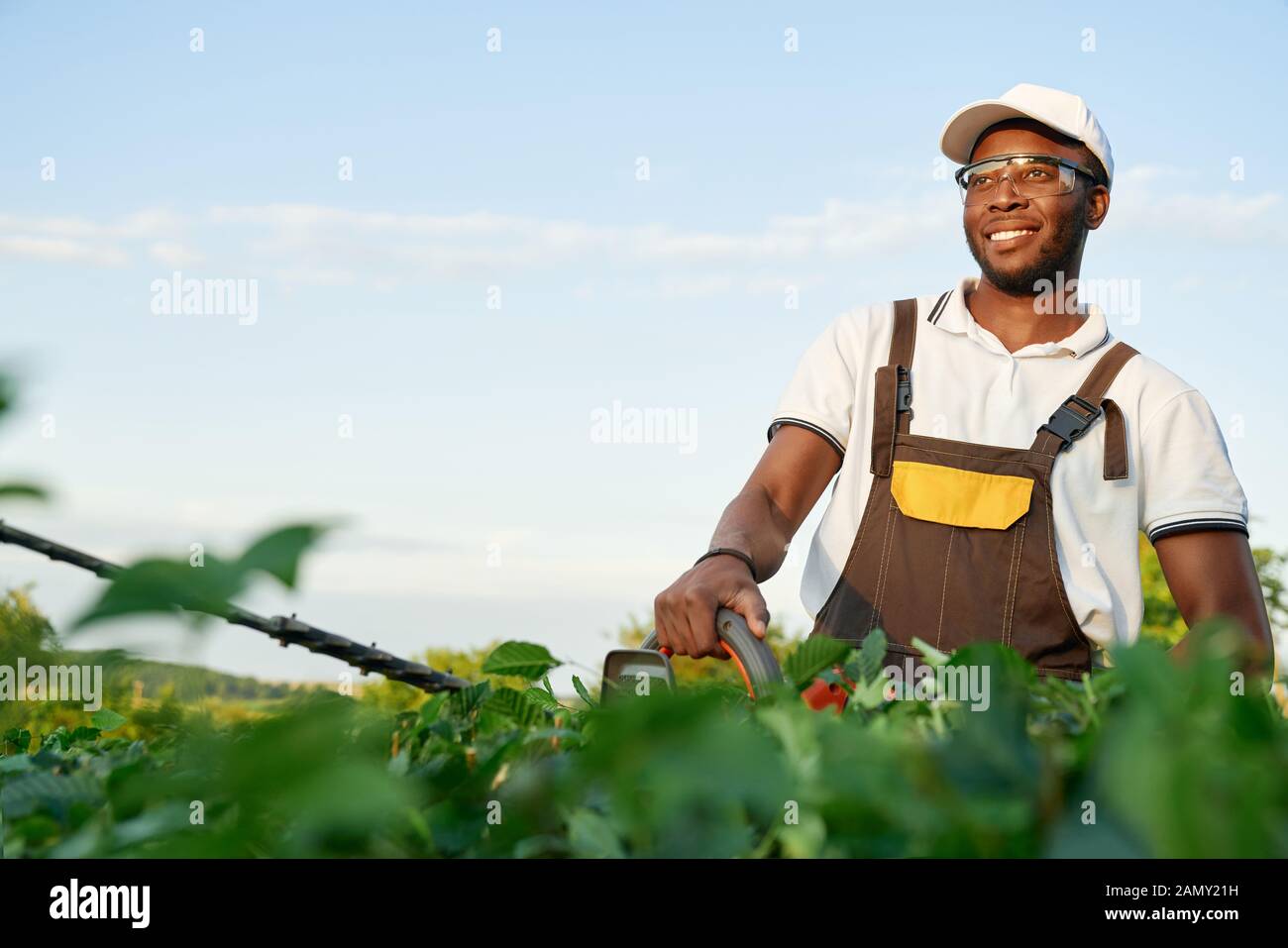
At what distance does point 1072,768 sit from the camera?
25.5 inches

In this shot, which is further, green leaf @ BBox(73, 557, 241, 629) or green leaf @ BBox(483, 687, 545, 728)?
green leaf @ BBox(483, 687, 545, 728)

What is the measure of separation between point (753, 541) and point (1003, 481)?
92cm

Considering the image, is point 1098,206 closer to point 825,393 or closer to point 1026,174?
point 1026,174

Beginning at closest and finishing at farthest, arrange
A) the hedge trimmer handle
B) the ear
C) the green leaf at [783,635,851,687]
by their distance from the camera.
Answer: the green leaf at [783,635,851,687] < the hedge trimmer handle < the ear

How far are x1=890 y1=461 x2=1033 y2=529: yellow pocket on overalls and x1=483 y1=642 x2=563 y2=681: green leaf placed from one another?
2.37 metres

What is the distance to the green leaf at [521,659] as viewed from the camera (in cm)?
143

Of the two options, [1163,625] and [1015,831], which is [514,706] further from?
[1163,625]

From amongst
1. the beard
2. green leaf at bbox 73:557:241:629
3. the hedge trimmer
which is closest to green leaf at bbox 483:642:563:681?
the hedge trimmer

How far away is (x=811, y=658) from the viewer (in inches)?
43.3

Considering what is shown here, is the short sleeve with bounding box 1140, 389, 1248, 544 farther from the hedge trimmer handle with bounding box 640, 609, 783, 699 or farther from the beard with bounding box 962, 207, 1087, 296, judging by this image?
the hedge trimmer handle with bounding box 640, 609, 783, 699

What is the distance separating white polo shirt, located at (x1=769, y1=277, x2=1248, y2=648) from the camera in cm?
355

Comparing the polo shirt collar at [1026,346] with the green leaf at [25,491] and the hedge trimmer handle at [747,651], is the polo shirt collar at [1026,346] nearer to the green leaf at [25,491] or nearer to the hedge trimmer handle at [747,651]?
the hedge trimmer handle at [747,651]
